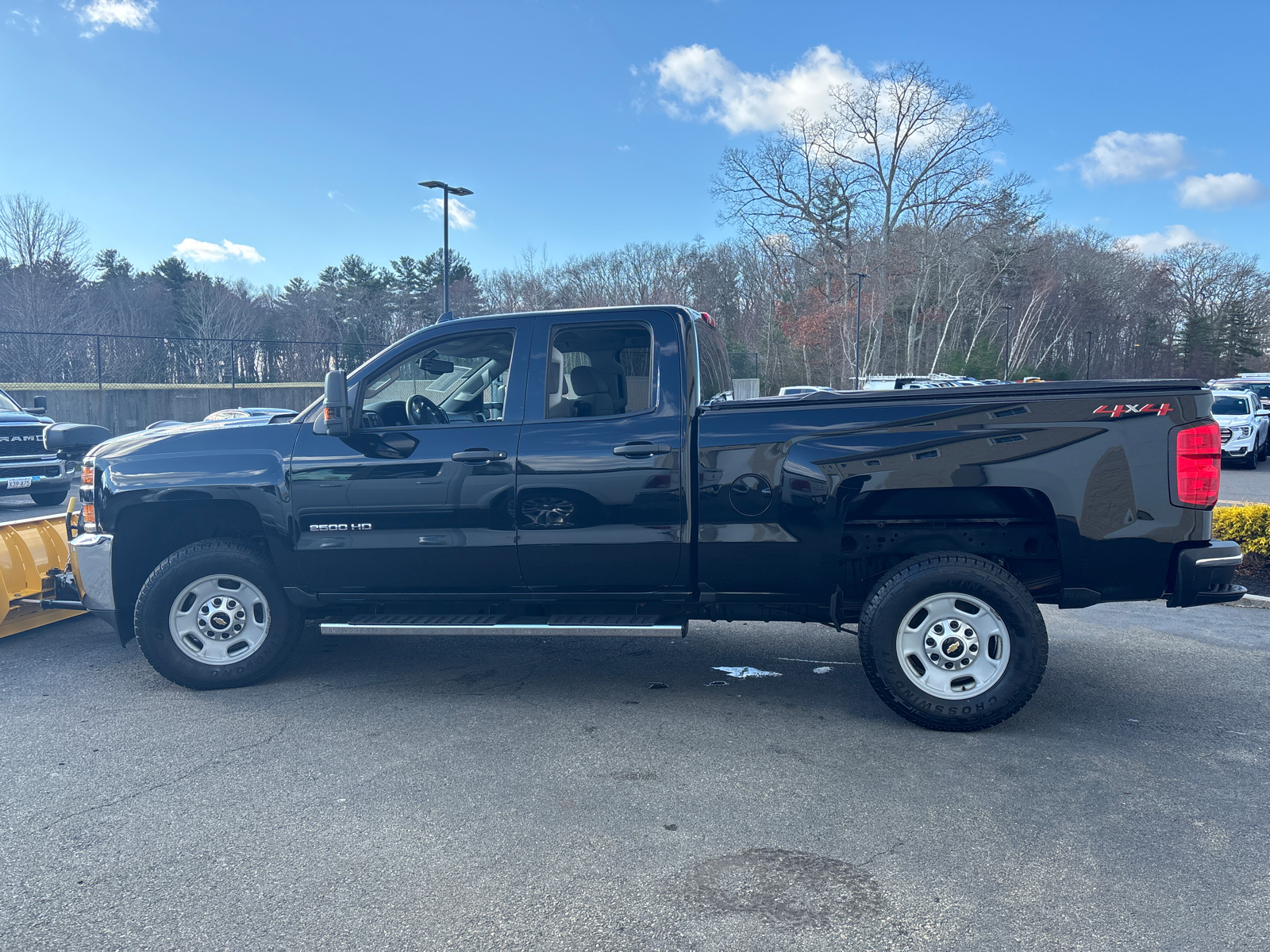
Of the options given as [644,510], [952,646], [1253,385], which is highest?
[1253,385]

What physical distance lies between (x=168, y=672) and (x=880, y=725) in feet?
13.2

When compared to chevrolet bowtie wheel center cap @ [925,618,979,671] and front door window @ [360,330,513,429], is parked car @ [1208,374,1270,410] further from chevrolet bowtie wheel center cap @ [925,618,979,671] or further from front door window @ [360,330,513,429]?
front door window @ [360,330,513,429]

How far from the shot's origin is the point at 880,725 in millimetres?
4379

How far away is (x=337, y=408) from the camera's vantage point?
468 cm

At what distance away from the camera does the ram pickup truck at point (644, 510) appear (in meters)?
4.16

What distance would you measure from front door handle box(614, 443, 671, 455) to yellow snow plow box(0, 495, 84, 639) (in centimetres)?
369

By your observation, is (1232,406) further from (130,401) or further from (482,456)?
(130,401)

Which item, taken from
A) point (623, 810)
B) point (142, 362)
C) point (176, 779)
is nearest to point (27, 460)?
point (176, 779)

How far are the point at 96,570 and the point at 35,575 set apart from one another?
1391mm

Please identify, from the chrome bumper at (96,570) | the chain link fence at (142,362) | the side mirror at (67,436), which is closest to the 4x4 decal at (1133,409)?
the chrome bumper at (96,570)

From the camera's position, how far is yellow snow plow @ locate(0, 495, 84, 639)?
5.59 metres

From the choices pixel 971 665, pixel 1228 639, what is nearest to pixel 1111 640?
pixel 1228 639

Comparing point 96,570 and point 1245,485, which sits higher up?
point 96,570

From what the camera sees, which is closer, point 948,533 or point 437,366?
point 948,533
